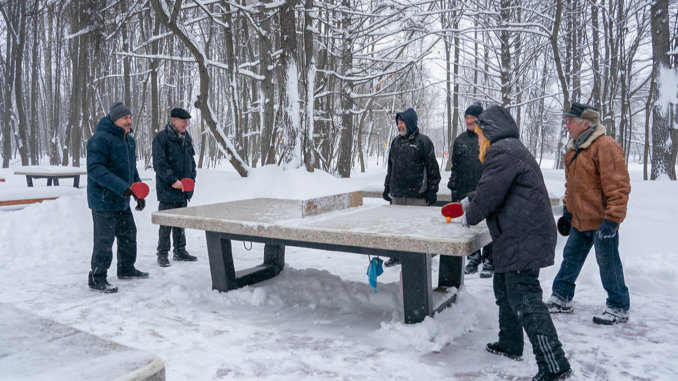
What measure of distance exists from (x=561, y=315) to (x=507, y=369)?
1313 mm

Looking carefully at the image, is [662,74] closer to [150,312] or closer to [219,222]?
[219,222]

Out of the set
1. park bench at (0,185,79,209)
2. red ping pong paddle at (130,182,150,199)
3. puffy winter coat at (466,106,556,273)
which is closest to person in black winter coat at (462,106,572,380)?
puffy winter coat at (466,106,556,273)

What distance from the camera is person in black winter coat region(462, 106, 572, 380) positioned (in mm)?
2750

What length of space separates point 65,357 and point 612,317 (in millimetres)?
3775

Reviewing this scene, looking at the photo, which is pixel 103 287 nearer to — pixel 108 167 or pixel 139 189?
pixel 139 189

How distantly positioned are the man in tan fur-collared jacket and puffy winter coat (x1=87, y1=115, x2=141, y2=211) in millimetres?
3965

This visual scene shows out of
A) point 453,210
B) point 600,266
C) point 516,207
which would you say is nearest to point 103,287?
point 453,210

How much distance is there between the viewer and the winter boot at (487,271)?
17.3ft

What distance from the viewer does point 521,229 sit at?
111 inches

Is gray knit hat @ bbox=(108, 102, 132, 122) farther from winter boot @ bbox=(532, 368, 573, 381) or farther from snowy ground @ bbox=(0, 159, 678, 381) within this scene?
winter boot @ bbox=(532, 368, 573, 381)

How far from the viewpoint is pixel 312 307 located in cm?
423

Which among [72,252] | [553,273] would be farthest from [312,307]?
[72,252]

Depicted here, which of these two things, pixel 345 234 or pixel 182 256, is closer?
pixel 345 234

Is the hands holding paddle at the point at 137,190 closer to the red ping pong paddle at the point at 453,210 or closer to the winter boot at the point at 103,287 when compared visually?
the winter boot at the point at 103,287
